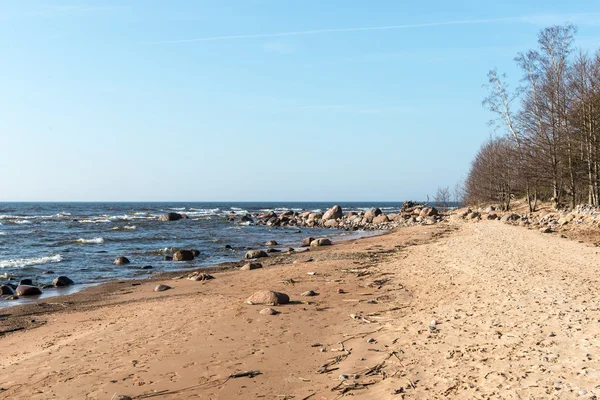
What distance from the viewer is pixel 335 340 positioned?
303 inches

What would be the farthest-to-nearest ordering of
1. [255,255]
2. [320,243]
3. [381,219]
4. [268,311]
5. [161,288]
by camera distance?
[381,219], [320,243], [255,255], [161,288], [268,311]

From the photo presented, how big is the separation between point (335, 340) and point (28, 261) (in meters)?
18.5

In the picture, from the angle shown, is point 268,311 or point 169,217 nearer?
point 268,311

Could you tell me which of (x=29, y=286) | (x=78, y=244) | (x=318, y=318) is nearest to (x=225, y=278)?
(x=29, y=286)

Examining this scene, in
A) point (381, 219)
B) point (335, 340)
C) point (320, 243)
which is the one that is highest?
point (335, 340)

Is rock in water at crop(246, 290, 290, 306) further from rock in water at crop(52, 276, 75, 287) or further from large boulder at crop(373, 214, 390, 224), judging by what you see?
large boulder at crop(373, 214, 390, 224)

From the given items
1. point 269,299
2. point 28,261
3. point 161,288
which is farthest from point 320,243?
point 269,299

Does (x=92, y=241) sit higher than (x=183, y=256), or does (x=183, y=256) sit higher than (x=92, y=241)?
(x=92, y=241)

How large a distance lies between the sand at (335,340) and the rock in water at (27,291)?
155 cm

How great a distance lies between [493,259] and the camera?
47.7 ft

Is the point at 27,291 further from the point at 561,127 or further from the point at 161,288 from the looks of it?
the point at 561,127

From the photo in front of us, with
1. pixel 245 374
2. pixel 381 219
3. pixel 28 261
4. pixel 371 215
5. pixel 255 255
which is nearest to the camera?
pixel 245 374

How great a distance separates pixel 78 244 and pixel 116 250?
166 inches

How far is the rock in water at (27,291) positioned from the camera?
46.6 feet
